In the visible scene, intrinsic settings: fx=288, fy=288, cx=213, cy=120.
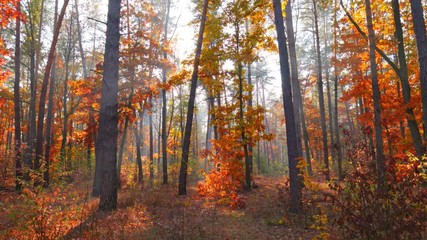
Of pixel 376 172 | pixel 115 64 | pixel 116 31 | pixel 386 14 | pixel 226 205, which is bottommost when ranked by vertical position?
pixel 226 205

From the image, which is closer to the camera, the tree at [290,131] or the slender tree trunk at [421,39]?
the tree at [290,131]

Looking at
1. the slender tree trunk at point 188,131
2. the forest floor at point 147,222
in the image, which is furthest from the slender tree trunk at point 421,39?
the slender tree trunk at point 188,131

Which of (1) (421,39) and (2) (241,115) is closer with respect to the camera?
(1) (421,39)

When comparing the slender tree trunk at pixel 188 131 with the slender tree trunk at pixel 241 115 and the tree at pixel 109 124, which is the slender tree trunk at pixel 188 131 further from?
the tree at pixel 109 124

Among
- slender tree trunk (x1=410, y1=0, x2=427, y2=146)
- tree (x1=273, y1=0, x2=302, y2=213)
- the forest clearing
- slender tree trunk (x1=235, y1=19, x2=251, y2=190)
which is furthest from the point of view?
slender tree trunk (x1=235, y1=19, x2=251, y2=190)

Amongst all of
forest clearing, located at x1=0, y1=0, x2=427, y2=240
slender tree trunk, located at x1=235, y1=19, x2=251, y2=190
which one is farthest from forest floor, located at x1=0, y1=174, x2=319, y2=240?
slender tree trunk, located at x1=235, y1=19, x2=251, y2=190

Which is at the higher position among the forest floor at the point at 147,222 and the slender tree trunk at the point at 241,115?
the slender tree trunk at the point at 241,115

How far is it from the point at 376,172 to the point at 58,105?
2659cm

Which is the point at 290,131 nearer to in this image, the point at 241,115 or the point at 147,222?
the point at 147,222

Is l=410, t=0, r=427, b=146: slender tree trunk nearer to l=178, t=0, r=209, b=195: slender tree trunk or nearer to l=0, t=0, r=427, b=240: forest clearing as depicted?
l=0, t=0, r=427, b=240: forest clearing

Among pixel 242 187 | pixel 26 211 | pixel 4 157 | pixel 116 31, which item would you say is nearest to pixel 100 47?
pixel 4 157

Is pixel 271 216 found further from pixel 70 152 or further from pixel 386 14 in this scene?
pixel 70 152

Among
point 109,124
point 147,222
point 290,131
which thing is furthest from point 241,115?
point 147,222

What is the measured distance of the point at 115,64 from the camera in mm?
8250
